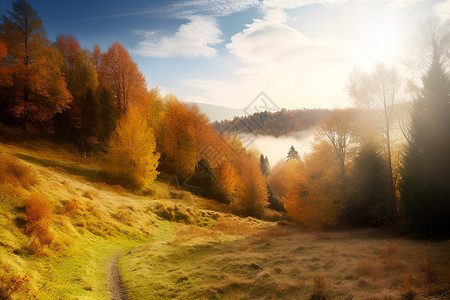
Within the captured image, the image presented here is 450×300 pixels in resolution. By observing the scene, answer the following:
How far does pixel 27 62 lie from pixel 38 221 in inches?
1204

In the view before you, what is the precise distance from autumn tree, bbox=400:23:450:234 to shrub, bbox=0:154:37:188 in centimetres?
2684

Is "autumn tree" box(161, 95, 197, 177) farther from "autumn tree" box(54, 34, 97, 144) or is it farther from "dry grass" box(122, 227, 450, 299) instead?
"dry grass" box(122, 227, 450, 299)

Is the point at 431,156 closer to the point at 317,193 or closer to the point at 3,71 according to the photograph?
the point at 317,193

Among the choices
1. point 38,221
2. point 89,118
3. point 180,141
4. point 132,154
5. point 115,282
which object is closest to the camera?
point 115,282

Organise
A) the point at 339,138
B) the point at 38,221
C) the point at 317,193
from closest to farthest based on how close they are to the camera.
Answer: the point at 38,221, the point at 339,138, the point at 317,193

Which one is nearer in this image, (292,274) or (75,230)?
(292,274)

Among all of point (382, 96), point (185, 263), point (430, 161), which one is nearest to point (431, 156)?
point (430, 161)

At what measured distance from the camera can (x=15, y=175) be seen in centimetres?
1555

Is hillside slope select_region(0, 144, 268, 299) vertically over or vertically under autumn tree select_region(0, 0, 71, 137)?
under

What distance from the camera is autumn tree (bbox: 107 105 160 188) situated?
34.8 meters

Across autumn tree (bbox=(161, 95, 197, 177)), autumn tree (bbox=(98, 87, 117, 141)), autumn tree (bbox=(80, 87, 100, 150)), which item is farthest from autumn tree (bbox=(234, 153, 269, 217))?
autumn tree (bbox=(80, 87, 100, 150))

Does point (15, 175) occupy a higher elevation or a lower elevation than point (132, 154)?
lower

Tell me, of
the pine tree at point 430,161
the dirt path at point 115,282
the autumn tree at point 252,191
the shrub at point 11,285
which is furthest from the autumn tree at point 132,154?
the pine tree at point 430,161

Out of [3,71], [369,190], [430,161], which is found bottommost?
[369,190]
